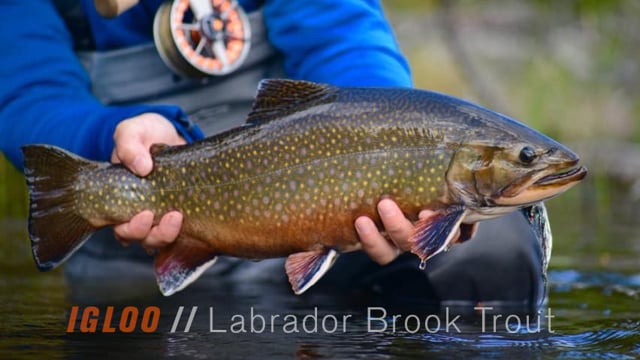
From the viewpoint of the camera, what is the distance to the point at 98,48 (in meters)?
3.99

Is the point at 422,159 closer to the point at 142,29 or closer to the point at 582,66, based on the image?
the point at 142,29

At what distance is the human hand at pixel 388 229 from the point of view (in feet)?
9.06

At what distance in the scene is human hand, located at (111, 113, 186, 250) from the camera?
2953 mm

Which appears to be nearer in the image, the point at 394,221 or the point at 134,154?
the point at 394,221

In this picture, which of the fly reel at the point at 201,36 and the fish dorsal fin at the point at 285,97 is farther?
the fly reel at the point at 201,36

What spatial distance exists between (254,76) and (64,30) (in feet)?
2.21

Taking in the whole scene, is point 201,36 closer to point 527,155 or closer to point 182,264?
point 182,264

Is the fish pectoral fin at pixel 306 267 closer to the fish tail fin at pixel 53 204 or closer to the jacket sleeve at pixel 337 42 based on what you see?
the fish tail fin at pixel 53 204

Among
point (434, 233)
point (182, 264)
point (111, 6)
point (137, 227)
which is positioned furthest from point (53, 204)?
point (434, 233)

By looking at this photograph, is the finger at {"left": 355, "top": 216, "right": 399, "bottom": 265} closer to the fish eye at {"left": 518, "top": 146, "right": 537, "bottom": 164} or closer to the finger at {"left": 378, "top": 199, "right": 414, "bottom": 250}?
the finger at {"left": 378, "top": 199, "right": 414, "bottom": 250}

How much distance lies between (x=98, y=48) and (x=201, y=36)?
57 centimetres

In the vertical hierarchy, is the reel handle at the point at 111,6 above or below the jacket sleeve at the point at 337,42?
above

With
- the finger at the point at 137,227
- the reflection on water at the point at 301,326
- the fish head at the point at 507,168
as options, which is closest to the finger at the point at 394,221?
the fish head at the point at 507,168

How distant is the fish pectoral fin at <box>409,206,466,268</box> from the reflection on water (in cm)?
22
